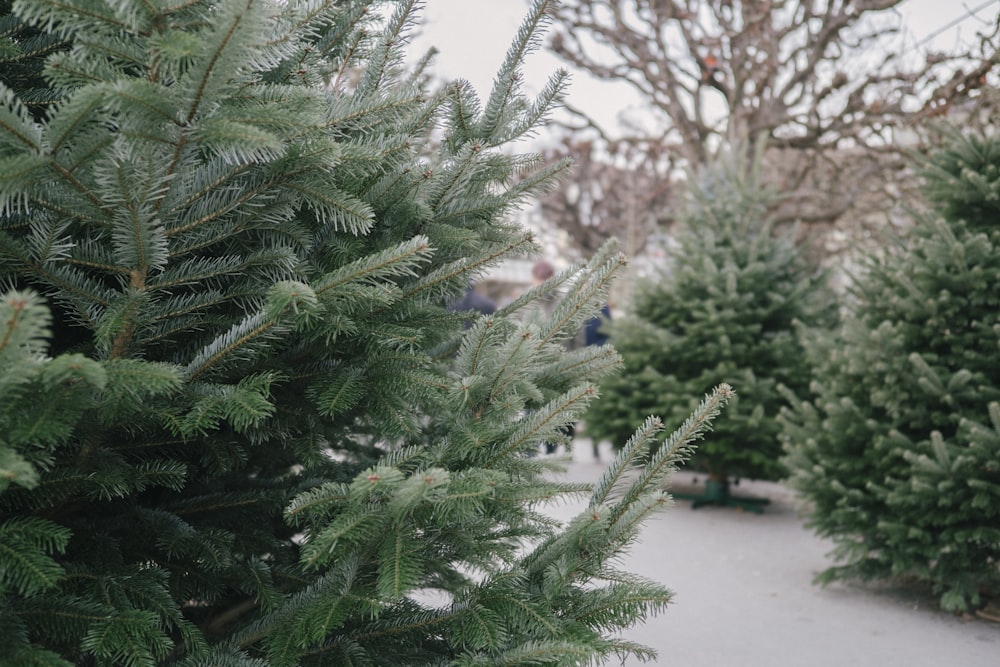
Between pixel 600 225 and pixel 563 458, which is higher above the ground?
pixel 600 225

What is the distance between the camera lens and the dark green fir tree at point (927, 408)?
4109mm

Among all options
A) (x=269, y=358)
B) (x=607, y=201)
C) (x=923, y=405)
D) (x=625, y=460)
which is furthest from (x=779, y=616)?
(x=607, y=201)

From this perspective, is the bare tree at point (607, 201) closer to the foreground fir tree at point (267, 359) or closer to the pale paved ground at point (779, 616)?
the pale paved ground at point (779, 616)

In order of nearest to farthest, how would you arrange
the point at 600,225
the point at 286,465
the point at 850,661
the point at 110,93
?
the point at 110,93, the point at 286,465, the point at 850,661, the point at 600,225

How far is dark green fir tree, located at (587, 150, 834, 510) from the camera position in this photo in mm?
7004

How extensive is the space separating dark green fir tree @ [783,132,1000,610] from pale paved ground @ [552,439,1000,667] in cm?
21

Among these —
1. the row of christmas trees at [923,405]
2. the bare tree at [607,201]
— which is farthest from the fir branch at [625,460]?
the bare tree at [607,201]

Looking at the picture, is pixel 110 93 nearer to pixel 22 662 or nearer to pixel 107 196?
pixel 107 196

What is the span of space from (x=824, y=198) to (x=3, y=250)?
1276 cm

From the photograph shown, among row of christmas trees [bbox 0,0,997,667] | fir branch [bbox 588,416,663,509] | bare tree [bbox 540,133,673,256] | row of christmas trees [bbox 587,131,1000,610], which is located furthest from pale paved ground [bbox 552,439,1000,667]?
bare tree [bbox 540,133,673,256]

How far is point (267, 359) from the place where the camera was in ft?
6.09


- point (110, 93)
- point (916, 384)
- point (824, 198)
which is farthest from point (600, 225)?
point (110, 93)

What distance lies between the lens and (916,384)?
14.5 feet

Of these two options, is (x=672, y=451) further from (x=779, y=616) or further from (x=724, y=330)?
(x=724, y=330)
